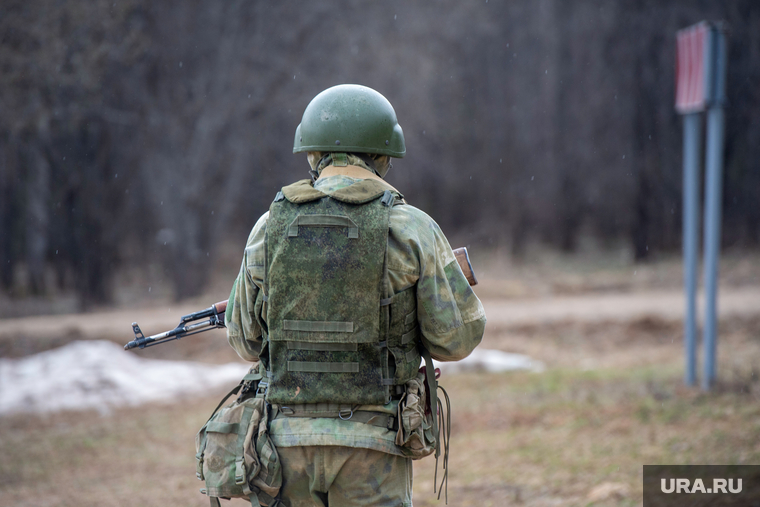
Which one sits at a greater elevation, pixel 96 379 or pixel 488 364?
pixel 96 379

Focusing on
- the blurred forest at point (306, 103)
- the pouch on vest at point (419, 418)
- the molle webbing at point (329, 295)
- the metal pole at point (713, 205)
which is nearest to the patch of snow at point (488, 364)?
the metal pole at point (713, 205)

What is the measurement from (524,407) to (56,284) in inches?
558

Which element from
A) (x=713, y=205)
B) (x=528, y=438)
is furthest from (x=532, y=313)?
(x=528, y=438)

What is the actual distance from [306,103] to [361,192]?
14.4 m

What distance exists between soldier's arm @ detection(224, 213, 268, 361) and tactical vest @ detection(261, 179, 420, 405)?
70 mm

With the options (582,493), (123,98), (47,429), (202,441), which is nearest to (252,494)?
(202,441)

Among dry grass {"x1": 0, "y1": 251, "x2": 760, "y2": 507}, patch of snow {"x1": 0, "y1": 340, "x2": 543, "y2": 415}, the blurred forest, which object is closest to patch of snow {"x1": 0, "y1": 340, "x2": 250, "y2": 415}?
patch of snow {"x1": 0, "y1": 340, "x2": 543, "y2": 415}

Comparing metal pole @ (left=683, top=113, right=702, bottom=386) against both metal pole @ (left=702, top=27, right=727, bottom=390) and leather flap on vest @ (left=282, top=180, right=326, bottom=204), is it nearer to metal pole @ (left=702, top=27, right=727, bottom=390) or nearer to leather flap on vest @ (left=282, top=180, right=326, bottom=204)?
metal pole @ (left=702, top=27, right=727, bottom=390)

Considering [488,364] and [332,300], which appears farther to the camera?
[488,364]

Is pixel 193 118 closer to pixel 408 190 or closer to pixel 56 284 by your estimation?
pixel 56 284

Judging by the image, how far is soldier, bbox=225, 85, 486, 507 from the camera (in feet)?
7.91

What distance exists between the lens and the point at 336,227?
242cm

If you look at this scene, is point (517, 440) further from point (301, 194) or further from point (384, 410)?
point (301, 194)

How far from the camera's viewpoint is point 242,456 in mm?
2473
